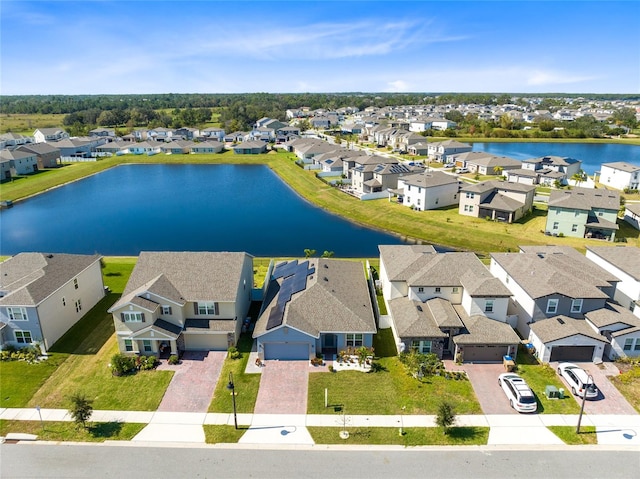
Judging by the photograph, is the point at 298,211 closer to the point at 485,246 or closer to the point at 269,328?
the point at 485,246

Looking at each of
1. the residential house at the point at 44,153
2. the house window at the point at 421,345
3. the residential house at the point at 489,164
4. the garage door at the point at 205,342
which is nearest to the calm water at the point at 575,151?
the residential house at the point at 489,164

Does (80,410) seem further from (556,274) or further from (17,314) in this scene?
(556,274)

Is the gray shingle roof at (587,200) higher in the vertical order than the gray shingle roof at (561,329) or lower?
higher

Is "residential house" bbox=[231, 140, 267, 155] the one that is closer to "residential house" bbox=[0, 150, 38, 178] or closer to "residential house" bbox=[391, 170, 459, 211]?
"residential house" bbox=[0, 150, 38, 178]

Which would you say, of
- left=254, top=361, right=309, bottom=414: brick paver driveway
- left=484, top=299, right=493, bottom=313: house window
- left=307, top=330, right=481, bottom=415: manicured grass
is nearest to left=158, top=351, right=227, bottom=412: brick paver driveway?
Result: left=254, top=361, right=309, bottom=414: brick paver driveway

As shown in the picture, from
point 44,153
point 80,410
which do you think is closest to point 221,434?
point 80,410

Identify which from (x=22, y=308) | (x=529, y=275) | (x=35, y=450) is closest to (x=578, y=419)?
(x=529, y=275)

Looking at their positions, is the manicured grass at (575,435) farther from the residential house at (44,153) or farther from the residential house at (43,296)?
the residential house at (44,153)
